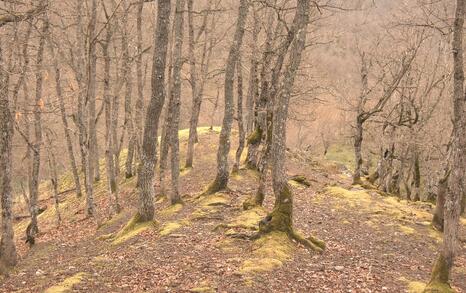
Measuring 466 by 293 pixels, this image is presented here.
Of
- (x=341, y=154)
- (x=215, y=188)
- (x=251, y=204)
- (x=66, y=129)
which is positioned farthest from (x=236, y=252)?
(x=341, y=154)

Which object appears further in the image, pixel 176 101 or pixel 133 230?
pixel 176 101

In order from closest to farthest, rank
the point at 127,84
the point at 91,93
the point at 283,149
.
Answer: the point at 283,149, the point at 91,93, the point at 127,84

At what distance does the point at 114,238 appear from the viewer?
14.2 meters

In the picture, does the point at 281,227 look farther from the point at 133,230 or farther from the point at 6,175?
the point at 6,175

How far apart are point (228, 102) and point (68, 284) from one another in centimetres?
902

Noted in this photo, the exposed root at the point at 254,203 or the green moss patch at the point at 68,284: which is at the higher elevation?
the exposed root at the point at 254,203

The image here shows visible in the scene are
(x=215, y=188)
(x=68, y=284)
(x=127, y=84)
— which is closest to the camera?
(x=68, y=284)

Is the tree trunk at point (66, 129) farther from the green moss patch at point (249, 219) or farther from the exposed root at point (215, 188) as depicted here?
the green moss patch at point (249, 219)

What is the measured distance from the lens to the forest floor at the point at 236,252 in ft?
31.6

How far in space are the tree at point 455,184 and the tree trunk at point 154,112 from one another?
7.38 m

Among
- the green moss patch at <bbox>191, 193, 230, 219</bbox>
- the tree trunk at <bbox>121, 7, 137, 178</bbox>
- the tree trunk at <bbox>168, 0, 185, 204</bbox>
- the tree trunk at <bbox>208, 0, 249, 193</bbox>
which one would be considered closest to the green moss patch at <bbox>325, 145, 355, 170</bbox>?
the tree trunk at <bbox>121, 7, 137, 178</bbox>

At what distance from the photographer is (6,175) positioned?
38.5 feet

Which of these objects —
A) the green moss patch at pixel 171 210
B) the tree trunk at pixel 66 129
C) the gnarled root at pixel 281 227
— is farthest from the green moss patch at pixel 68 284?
the tree trunk at pixel 66 129

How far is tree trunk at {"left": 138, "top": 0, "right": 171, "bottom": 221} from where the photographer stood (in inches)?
493
